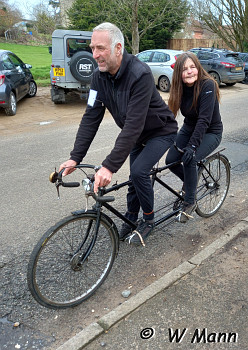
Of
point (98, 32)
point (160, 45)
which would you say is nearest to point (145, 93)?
point (98, 32)

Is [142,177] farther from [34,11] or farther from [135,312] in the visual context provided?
[34,11]

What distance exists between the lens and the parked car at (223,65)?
639 inches

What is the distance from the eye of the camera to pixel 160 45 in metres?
26.8

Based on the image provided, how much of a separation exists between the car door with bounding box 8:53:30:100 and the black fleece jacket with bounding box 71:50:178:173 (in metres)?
8.24

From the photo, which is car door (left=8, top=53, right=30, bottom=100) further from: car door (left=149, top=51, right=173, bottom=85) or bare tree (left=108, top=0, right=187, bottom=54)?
bare tree (left=108, top=0, right=187, bottom=54)

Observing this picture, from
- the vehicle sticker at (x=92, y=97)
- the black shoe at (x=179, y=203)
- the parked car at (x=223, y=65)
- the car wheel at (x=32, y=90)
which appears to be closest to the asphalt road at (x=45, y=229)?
the black shoe at (x=179, y=203)

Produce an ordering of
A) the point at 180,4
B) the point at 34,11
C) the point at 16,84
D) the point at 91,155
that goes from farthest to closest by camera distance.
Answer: the point at 34,11, the point at 180,4, the point at 16,84, the point at 91,155

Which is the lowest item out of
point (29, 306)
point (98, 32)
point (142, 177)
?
point (29, 306)

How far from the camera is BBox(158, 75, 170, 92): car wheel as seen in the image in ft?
47.5

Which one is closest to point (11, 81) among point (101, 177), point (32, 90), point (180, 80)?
point (32, 90)

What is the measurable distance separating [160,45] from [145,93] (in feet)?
85.5

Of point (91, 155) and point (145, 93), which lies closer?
point (145, 93)

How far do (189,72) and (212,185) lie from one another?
4.81ft

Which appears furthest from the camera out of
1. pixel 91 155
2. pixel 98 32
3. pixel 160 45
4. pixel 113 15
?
pixel 160 45
